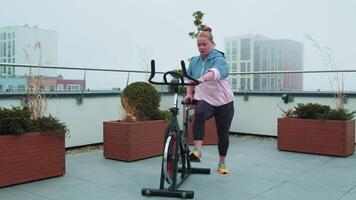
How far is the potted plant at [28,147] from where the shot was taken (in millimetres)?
3391

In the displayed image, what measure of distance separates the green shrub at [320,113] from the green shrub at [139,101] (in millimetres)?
2052

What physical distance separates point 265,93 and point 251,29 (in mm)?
1945

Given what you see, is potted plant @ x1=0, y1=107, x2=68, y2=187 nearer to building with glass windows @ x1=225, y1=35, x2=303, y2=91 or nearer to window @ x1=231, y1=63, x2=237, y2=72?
building with glass windows @ x1=225, y1=35, x2=303, y2=91

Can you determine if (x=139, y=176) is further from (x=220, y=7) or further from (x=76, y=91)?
Answer: (x=220, y=7)

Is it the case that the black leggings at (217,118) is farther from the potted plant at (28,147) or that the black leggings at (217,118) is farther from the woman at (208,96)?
the potted plant at (28,147)

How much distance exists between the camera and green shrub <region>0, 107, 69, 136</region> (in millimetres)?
3443

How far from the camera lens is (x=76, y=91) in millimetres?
5754

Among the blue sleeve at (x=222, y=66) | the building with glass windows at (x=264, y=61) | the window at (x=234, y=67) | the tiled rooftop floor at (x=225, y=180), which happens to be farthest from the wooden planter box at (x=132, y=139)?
the window at (x=234, y=67)

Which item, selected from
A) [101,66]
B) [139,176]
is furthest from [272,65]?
[139,176]

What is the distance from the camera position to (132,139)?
4.60m

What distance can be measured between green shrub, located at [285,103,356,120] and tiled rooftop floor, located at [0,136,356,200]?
534mm

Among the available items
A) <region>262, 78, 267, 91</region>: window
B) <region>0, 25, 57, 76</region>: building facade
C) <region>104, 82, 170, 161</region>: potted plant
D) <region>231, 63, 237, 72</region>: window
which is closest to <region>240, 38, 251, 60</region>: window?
<region>231, 63, 237, 72</region>: window

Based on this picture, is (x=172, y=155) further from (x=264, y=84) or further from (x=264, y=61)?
(x=264, y=61)

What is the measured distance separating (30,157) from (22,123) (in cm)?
31
